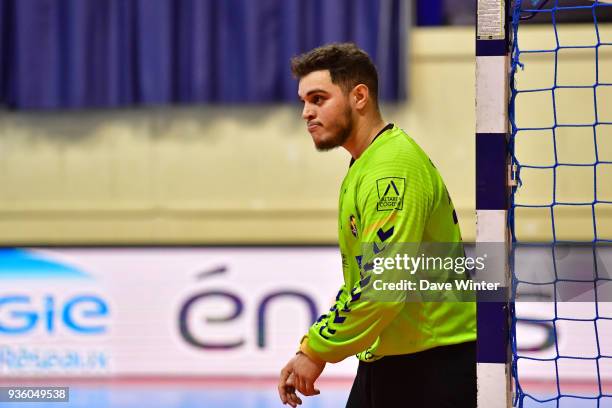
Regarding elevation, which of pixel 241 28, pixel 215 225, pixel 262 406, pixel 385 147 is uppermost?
pixel 241 28

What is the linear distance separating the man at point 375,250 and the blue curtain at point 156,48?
3.07 meters

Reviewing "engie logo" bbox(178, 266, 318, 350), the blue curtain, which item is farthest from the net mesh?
"engie logo" bbox(178, 266, 318, 350)

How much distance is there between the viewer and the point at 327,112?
7.48 ft

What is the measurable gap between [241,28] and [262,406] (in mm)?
2197

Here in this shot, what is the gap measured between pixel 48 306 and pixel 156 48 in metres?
1.65

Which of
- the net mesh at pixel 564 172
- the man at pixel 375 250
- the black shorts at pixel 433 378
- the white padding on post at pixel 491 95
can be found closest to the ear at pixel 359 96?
the man at pixel 375 250

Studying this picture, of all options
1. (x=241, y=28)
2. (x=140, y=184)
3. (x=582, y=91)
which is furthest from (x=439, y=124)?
(x=140, y=184)

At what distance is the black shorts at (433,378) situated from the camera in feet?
7.30

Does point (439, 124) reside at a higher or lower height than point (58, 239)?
higher

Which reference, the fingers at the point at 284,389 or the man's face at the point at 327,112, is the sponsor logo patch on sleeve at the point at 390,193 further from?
the fingers at the point at 284,389

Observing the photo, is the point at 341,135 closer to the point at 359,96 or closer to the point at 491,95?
the point at 359,96

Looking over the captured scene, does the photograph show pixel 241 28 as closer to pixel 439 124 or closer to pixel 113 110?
pixel 113 110

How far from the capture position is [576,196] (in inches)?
201

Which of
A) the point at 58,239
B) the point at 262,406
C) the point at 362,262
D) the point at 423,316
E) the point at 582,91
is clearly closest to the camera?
the point at 362,262
